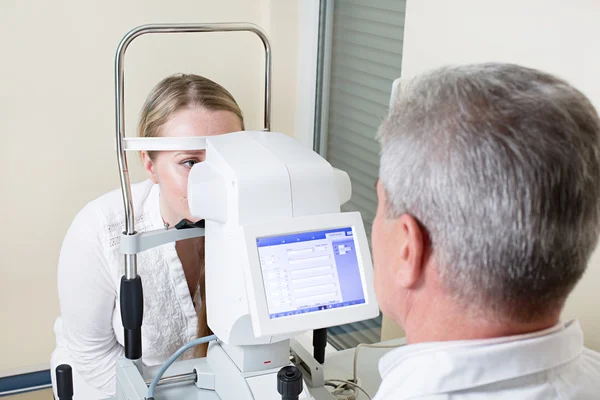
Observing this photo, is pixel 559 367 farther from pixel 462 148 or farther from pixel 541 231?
pixel 462 148

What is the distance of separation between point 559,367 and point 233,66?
227 cm

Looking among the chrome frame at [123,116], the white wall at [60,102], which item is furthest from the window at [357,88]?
the chrome frame at [123,116]

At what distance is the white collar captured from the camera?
78 cm

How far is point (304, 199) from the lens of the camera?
3.74 ft

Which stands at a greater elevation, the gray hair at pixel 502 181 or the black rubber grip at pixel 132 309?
the gray hair at pixel 502 181

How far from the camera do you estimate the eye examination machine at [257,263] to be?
1096mm

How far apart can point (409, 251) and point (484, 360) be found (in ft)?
0.48

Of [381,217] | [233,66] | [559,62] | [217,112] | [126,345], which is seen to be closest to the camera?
[381,217]

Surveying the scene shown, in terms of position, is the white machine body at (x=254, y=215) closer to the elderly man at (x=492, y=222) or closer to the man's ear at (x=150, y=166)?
the elderly man at (x=492, y=222)

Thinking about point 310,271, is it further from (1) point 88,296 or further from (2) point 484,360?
(1) point 88,296

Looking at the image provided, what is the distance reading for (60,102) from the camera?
2.60 metres

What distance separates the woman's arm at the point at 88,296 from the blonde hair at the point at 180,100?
26 cm

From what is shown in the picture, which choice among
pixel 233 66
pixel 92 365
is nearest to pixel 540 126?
pixel 92 365

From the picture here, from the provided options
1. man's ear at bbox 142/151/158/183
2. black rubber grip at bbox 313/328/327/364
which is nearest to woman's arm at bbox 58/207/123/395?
man's ear at bbox 142/151/158/183
